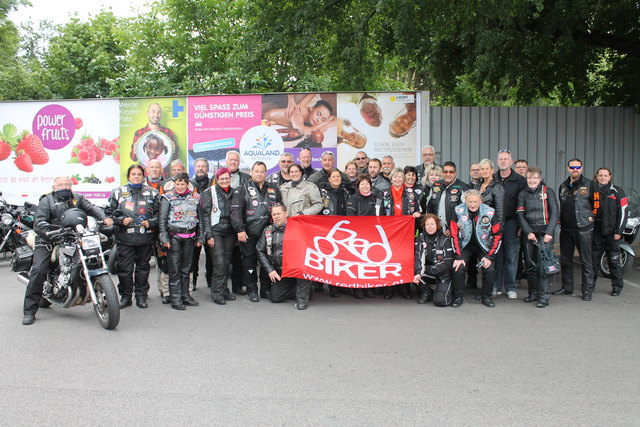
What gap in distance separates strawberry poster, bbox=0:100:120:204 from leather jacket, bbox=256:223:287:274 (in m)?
5.28

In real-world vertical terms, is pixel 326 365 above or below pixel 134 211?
below

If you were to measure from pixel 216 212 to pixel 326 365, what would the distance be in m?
3.26

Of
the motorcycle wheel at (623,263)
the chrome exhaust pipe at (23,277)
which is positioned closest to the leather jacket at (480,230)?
the motorcycle wheel at (623,263)

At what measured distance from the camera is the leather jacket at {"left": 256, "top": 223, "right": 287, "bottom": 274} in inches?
306

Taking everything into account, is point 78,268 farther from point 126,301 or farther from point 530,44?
point 530,44

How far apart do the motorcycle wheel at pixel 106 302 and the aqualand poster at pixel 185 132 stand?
5.25m

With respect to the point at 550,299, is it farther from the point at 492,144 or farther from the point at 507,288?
the point at 492,144

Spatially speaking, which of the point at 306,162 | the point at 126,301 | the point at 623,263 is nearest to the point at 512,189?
the point at 623,263

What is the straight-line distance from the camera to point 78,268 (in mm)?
6508

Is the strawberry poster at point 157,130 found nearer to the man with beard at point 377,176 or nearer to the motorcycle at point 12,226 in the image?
the motorcycle at point 12,226

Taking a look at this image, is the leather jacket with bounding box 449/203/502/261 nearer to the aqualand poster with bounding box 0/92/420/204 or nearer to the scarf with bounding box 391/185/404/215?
the scarf with bounding box 391/185/404/215

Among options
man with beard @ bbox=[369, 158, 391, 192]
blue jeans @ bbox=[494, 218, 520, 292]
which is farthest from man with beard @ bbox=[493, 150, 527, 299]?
man with beard @ bbox=[369, 158, 391, 192]

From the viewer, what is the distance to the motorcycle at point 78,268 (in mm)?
6363

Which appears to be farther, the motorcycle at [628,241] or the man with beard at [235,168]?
the motorcycle at [628,241]
